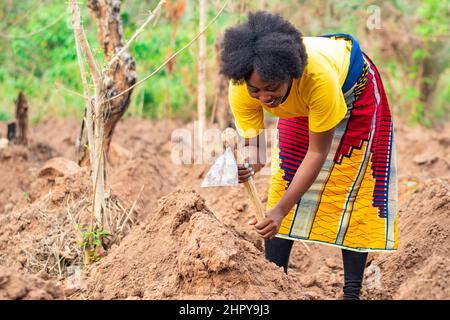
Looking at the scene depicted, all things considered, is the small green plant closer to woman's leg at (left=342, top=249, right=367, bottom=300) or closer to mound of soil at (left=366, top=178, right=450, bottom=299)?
woman's leg at (left=342, top=249, right=367, bottom=300)

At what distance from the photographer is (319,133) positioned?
10.0 ft

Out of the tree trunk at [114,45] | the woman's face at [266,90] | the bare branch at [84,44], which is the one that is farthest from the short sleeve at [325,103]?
the tree trunk at [114,45]

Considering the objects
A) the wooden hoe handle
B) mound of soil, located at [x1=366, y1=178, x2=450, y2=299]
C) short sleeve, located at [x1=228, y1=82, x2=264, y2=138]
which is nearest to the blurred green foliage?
mound of soil, located at [x1=366, y1=178, x2=450, y2=299]

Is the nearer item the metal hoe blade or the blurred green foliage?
the metal hoe blade

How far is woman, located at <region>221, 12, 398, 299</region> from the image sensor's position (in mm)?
2840

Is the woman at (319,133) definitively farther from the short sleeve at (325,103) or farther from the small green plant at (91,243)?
the small green plant at (91,243)

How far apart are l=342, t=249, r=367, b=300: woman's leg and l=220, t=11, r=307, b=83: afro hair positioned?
1.19 metres

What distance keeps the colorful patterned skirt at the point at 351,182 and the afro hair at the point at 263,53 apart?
69cm

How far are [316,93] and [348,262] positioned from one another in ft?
3.50

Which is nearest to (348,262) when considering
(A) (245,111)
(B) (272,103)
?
(A) (245,111)

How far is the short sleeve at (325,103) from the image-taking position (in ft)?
9.72

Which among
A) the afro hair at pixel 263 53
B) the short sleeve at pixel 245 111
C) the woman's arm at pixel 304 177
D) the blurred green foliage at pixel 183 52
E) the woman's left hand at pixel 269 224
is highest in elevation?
the blurred green foliage at pixel 183 52
